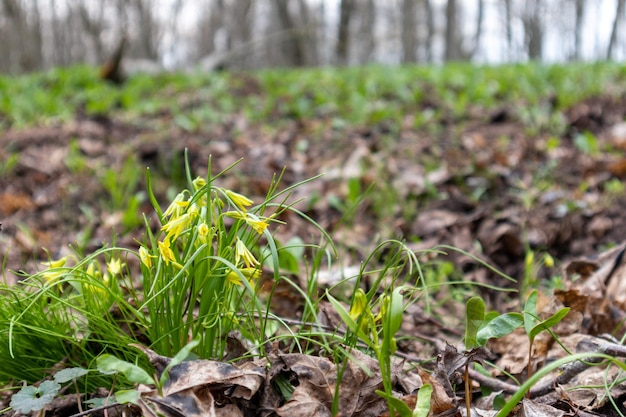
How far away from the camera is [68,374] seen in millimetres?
1310

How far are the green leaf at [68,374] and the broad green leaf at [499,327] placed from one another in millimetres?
909

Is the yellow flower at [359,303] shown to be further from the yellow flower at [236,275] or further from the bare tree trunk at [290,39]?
the bare tree trunk at [290,39]

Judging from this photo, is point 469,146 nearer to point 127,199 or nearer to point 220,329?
point 127,199

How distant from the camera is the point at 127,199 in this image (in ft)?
12.3

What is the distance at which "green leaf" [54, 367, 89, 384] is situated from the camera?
129 centimetres

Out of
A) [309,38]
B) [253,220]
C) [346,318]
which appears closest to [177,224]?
[253,220]

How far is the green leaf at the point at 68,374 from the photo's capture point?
1291 millimetres

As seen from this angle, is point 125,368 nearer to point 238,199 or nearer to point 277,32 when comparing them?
point 238,199

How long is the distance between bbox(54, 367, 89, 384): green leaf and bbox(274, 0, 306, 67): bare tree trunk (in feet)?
43.2

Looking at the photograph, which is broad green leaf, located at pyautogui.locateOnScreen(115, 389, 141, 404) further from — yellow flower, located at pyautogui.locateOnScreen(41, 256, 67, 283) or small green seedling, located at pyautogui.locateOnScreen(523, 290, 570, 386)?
small green seedling, located at pyautogui.locateOnScreen(523, 290, 570, 386)

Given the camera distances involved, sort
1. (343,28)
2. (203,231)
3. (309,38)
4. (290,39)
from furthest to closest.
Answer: (309,38) → (290,39) → (343,28) → (203,231)

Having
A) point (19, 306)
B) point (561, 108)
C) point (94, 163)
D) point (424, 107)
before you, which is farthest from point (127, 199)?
point (561, 108)

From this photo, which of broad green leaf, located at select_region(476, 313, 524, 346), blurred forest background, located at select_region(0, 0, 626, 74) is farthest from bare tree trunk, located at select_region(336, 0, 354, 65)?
broad green leaf, located at select_region(476, 313, 524, 346)

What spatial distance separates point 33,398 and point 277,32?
12.2m
